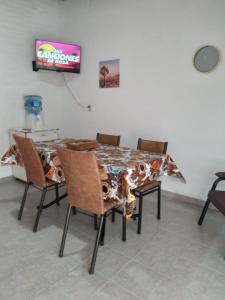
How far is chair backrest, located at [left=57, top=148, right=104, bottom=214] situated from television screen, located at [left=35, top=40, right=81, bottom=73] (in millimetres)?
2353

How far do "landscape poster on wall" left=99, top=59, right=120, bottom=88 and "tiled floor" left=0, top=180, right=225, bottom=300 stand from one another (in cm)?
199

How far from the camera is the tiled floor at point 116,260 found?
1697 mm

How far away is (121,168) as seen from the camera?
1942mm

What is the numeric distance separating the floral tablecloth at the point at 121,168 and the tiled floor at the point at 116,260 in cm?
46

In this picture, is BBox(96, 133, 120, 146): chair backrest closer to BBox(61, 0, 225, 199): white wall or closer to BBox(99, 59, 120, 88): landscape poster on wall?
BBox(61, 0, 225, 199): white wall

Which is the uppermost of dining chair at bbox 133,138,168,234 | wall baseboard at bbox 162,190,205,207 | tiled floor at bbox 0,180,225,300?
dining chair at bbox 133,138,168,234

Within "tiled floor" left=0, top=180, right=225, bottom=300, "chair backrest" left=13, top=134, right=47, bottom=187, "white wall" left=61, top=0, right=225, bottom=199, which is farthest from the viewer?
"white wall" left=61, top=0, right=225, bottom=199

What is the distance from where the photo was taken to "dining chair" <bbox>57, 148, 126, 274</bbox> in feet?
5.81

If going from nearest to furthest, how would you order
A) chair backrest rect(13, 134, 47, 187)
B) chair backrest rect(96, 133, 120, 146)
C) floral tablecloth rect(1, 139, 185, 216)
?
1. floral tablecloth rect(1, 139, 185, 216)
2. chair backrest rect(13, 134, 47, 187)
3. chair backrest rect(96, 133, 120, 146)

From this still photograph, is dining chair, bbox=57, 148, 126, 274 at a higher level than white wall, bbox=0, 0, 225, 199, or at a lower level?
lower

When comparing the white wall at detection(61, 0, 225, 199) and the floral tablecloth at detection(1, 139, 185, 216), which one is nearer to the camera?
the floral tablecloth at detection(1, 139, 185, 216)

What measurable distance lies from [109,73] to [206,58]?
1463mm

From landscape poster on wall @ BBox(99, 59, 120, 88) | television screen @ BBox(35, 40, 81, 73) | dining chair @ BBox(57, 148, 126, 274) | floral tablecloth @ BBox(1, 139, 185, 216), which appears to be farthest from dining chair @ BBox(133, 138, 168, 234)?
television screen @ BBox(35, 40, 81, 73)

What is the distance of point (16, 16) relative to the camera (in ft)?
12.0
